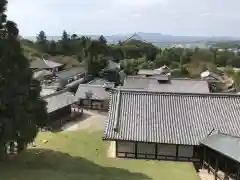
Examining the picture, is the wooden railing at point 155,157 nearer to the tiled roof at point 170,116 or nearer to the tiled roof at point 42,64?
the tiled roof at point 170,116

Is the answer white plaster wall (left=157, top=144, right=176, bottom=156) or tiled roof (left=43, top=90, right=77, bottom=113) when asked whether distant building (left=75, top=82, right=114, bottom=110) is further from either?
white plaster wall (left=157, top=144, right=176, bottom=156)

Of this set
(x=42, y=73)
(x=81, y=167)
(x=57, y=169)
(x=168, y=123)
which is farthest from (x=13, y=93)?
(x=42, y=73)

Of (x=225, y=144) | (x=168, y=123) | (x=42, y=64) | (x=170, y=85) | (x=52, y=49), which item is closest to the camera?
(x=225, y=144)

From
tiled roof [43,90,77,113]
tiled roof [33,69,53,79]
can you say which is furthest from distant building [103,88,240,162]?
tiled roof [33,69,53,79]

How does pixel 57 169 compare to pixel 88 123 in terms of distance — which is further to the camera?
pixel 88 123

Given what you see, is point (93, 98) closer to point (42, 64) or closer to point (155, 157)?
point (155, 157)

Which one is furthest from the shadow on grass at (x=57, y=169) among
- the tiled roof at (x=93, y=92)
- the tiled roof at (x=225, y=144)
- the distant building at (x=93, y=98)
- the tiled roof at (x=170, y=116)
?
the tiled roof at (x=93, y=92)

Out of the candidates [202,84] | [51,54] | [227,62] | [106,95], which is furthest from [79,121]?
[227,62]

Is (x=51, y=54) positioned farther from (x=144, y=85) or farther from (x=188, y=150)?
(x=188, y=150)
